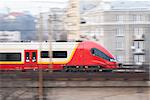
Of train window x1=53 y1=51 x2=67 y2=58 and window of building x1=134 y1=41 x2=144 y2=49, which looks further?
window of building x1=134 y1=41 x2=144 y2=49

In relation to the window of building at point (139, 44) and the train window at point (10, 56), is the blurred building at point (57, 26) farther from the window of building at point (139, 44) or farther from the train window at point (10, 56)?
the train window at point (10, 56)

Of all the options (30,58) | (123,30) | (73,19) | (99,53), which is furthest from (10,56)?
(123,30)

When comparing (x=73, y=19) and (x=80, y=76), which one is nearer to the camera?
(x=80, y=76)

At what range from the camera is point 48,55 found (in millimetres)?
28719

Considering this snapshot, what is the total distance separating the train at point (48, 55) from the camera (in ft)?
93.1

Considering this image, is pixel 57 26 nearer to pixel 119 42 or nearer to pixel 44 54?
pixel 119 42

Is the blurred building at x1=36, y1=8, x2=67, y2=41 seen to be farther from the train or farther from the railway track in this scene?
the railway track

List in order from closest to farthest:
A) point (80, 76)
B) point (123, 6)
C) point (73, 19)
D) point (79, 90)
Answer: point (79, 90)
point (80, 76)
point (73, 19)
point (123, 6)

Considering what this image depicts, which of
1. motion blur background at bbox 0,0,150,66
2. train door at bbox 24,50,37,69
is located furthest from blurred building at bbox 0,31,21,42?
train door at bbox 24,50,37,69

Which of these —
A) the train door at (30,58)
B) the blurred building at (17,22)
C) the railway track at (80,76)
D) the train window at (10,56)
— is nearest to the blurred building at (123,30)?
the blurred building at (17,22)

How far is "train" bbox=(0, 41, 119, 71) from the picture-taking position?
28.4 m

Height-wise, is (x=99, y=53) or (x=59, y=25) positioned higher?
(x=59, y=25)

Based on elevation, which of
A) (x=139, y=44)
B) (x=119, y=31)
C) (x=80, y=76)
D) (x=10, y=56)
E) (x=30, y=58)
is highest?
(x=119, y=31)

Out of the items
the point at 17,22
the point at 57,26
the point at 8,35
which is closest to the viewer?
the point at 57,26
